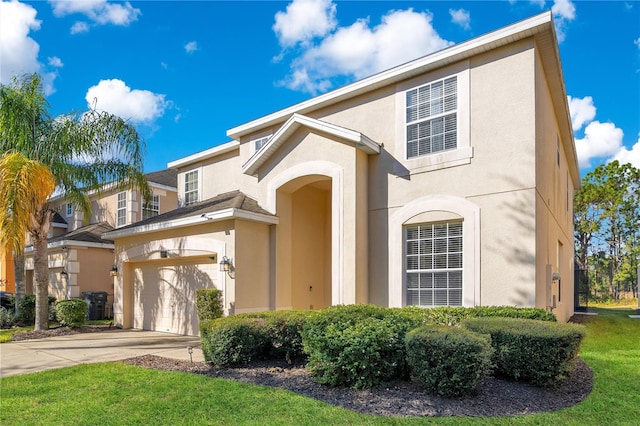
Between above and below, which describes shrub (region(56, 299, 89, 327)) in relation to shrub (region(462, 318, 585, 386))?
below

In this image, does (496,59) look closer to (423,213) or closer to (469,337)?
(423,213)

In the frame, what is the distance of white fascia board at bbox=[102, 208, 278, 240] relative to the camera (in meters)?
11.6

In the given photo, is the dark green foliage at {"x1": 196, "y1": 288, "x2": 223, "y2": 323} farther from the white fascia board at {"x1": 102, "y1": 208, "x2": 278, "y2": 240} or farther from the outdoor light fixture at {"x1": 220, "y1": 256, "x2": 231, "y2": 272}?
the white fascia board at {"x1": 102, "y1": 208, "x2": 278, "y2": 240}

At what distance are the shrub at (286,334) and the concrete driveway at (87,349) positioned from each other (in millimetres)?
1730

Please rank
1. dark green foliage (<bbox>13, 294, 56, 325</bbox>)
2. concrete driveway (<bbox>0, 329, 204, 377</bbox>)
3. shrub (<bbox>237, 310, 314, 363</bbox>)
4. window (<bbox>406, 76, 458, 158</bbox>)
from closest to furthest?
1. shrub (<bbox>237, 310, 314, 363</bbox>)
2. concrete driveway (<bbox>0, 329, 204, 377</bbox>)
3. window (<bbox>406, 76, 458, 158</bbox>)
4. dark green foliage (<bbox>13, 294, 56, 325</bbox>)

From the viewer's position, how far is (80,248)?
18594mm

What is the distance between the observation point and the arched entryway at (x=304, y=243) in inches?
505

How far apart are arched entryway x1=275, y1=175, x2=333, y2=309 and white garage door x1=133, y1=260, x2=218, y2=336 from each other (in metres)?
2.14

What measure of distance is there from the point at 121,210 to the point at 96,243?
118 inches

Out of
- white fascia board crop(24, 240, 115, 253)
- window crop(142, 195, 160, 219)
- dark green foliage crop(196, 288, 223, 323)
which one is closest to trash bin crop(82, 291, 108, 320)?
white fascia board crop(24, 240, 115, 253)

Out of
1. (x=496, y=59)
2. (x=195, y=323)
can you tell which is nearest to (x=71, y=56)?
(x=195, y=323)

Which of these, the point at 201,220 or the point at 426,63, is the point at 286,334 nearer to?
the point at 201,220

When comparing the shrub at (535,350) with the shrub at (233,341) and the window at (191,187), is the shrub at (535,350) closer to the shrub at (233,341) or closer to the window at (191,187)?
the shrub at (233,341)

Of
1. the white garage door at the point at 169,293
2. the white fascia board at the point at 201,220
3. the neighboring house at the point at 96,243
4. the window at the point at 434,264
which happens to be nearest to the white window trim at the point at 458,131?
the window at the point at 434,264
